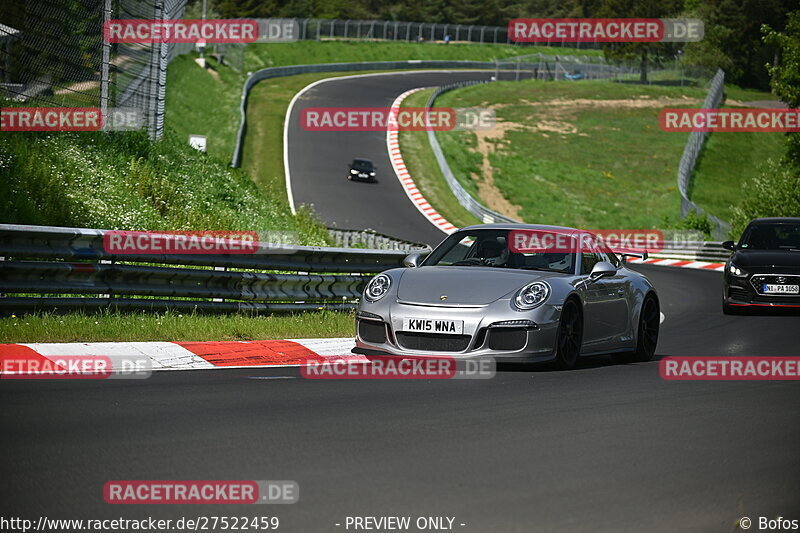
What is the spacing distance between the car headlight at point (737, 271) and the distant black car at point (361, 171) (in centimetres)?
3233

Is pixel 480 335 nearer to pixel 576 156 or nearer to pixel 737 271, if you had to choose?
pixel 737 271

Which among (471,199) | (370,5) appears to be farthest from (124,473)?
(370,5)

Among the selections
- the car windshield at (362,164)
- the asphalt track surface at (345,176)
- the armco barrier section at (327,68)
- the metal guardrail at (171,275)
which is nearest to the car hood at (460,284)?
the metal guardrail at (171,275)

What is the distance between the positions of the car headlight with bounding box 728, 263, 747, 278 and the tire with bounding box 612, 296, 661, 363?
22.0 ft

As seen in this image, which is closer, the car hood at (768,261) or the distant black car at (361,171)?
the car hood at (768,261)

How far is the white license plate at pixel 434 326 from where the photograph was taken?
9.44 metres

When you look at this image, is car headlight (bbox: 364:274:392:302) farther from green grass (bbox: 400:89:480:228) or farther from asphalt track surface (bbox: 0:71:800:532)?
green grass (bbox: 400:89:480:228)

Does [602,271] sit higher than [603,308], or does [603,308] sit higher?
[602,271]

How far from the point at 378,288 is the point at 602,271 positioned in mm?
2137

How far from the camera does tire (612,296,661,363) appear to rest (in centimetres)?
1165

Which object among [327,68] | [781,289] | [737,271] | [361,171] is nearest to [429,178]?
[361,171]

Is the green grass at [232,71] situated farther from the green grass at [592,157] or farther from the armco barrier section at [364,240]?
the green grass at [592,157]

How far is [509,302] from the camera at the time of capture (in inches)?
379

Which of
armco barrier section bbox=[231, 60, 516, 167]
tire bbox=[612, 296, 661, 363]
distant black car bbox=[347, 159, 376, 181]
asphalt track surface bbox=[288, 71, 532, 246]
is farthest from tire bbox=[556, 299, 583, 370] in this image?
distant black car bbox=[347, 159, 376, 181]
